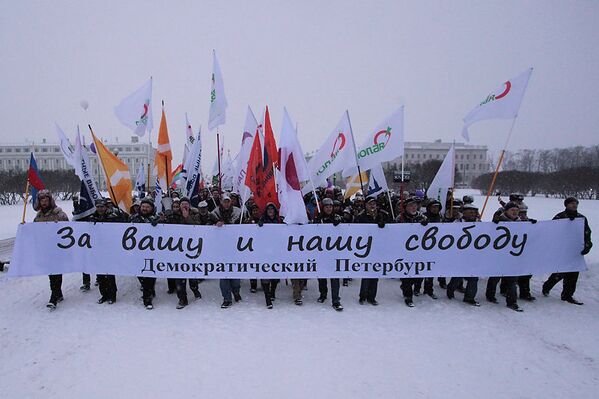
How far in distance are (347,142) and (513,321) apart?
3.99 metres

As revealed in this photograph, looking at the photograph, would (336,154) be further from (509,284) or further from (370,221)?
(509,284)

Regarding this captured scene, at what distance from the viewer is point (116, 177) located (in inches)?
240

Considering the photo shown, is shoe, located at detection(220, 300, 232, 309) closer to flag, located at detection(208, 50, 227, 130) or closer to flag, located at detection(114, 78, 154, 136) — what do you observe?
flag, located at detection(208, 50, 227, 130)

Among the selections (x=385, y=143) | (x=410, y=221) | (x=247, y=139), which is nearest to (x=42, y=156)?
(x=247, y=139)

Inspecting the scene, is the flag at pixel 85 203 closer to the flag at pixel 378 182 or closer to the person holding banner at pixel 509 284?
the flag at pixel 378 182

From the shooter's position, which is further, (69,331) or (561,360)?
(69,331)

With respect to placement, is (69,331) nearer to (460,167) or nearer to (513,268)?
(513,268)

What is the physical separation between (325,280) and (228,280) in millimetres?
1731

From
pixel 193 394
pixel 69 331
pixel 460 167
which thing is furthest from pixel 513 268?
pixel 460 167

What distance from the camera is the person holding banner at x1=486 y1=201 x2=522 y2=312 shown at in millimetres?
5484

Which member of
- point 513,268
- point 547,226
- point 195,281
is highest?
point 547,226

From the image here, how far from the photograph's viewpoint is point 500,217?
586cm

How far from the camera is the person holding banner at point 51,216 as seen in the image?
548cm

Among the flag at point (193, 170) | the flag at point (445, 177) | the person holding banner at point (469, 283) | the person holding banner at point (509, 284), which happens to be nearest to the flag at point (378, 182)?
the flag at point (445, 177)
